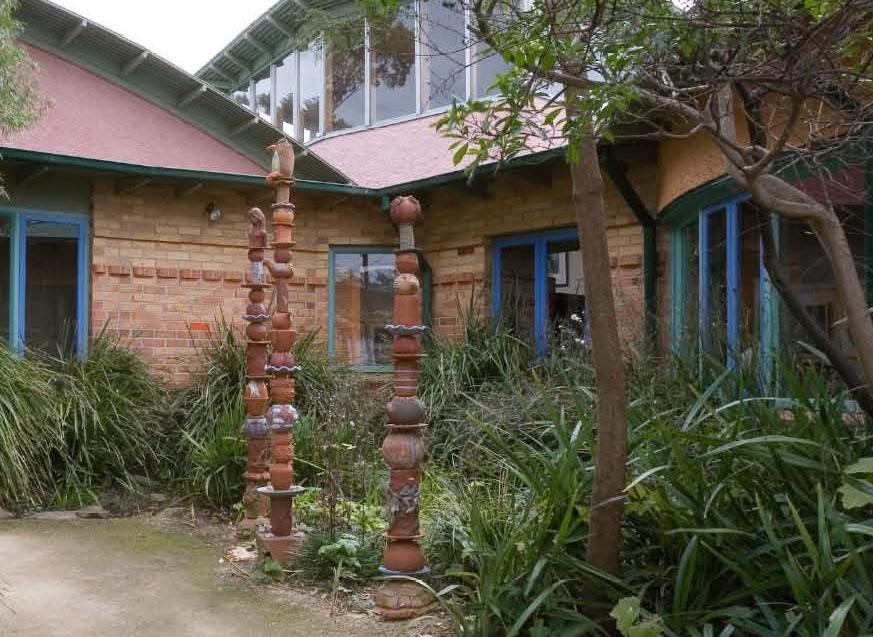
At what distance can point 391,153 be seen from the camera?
1285 centimetres

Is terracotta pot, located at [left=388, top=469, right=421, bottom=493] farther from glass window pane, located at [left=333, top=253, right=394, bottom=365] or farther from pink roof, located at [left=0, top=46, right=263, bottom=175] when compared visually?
pink roof, located at [left=0, top=46, right=263, bottom=175]

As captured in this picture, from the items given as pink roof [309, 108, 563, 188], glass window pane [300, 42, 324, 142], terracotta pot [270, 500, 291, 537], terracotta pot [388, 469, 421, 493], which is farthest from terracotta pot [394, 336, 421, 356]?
glass window pane [300, 42, 324, 142]

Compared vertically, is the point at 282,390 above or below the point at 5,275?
below

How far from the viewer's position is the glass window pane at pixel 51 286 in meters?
9.44

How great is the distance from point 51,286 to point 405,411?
632 centimetres

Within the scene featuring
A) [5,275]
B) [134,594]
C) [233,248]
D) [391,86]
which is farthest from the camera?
[391,86]

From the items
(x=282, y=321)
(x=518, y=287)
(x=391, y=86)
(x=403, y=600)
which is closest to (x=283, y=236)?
(x=282, y=321)

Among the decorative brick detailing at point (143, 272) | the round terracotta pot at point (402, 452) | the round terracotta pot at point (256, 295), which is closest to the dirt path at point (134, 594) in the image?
the round terracotta pot at point (402, 452)

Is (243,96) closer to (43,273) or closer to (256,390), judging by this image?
(43,273)

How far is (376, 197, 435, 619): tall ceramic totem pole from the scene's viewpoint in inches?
177

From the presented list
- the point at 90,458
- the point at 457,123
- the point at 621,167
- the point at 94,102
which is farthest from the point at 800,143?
the point at 94,102

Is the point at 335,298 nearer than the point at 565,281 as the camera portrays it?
No

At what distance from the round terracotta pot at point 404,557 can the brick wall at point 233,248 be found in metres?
4.88

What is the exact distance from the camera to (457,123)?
3238 millimetres
